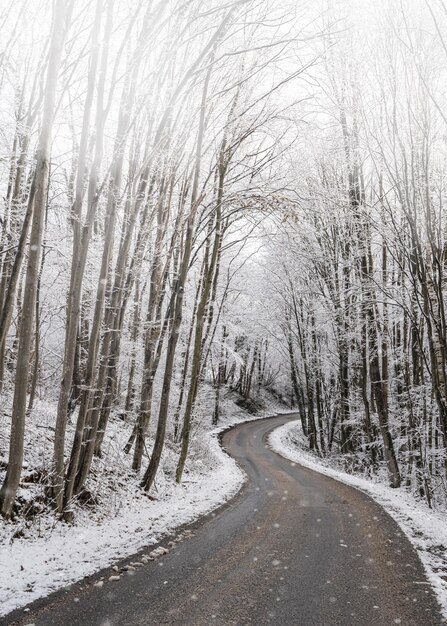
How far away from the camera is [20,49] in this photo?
29.2 feet

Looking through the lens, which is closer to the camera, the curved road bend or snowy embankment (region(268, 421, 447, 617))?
the curved road bend

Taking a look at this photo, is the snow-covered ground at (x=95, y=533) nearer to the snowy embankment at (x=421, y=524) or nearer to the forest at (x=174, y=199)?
the forest at (x=174, y=199)

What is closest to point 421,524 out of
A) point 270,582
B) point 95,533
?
point 270,582

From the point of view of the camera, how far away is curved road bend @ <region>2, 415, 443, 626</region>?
3799 mm

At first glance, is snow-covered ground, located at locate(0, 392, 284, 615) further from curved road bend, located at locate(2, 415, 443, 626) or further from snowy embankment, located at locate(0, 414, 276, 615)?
curved road bend, located at locate(2, 415, 443, 626)

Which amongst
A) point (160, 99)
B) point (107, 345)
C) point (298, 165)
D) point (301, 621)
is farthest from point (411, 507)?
point (160, 99)

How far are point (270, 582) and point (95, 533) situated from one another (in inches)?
107

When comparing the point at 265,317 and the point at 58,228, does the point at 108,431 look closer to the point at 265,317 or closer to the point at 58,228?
the point at 58,228

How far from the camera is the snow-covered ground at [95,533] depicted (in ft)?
14.1

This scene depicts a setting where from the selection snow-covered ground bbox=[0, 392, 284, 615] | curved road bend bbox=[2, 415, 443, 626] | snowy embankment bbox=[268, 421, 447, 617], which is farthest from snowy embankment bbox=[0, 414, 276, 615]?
snowy embankment bbox=[268, 421, 447, 617]

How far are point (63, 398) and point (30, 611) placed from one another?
2989mm

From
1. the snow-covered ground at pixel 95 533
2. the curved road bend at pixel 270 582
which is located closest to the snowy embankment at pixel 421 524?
the curved road bend at pixel 270 582

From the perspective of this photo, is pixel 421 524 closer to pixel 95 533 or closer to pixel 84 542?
pixel 95 533

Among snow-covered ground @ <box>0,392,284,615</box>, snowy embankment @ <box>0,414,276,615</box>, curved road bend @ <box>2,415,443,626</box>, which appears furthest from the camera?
snow-covered ground @ <box>0,392,284,615</box>
